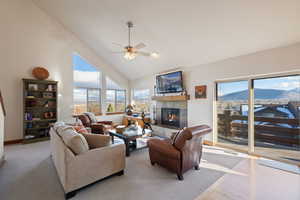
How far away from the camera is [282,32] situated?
9.15ft

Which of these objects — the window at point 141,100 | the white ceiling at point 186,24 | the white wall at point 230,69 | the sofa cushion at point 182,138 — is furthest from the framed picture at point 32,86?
the white wall at point 230,69

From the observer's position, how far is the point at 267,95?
3434mm

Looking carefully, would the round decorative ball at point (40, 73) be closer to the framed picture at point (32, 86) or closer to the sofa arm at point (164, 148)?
the framed picture at point (32, 86)

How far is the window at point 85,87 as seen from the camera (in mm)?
5979

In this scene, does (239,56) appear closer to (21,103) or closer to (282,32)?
(282,32)

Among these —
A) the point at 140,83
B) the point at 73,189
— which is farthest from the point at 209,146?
the point at 140,83

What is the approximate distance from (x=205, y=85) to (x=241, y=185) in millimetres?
2845

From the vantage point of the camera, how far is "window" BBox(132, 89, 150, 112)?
672 cm

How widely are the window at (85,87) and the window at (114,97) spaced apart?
0.46 meters

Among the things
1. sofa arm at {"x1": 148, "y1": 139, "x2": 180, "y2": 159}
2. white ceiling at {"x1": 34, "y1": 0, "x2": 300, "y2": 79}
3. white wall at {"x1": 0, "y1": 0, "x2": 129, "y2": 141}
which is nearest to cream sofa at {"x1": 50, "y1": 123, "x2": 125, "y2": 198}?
sofa arm at {"x1": 148, "y1": 139, "x2": 180, "y2": 159}

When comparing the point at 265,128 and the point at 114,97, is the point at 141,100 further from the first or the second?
the point at 265,128

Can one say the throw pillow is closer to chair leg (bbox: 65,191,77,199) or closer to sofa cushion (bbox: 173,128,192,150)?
chair leg (bbox: 65,191,77,199)

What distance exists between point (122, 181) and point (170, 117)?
3572 mm

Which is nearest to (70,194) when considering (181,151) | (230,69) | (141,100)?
(181,151)
